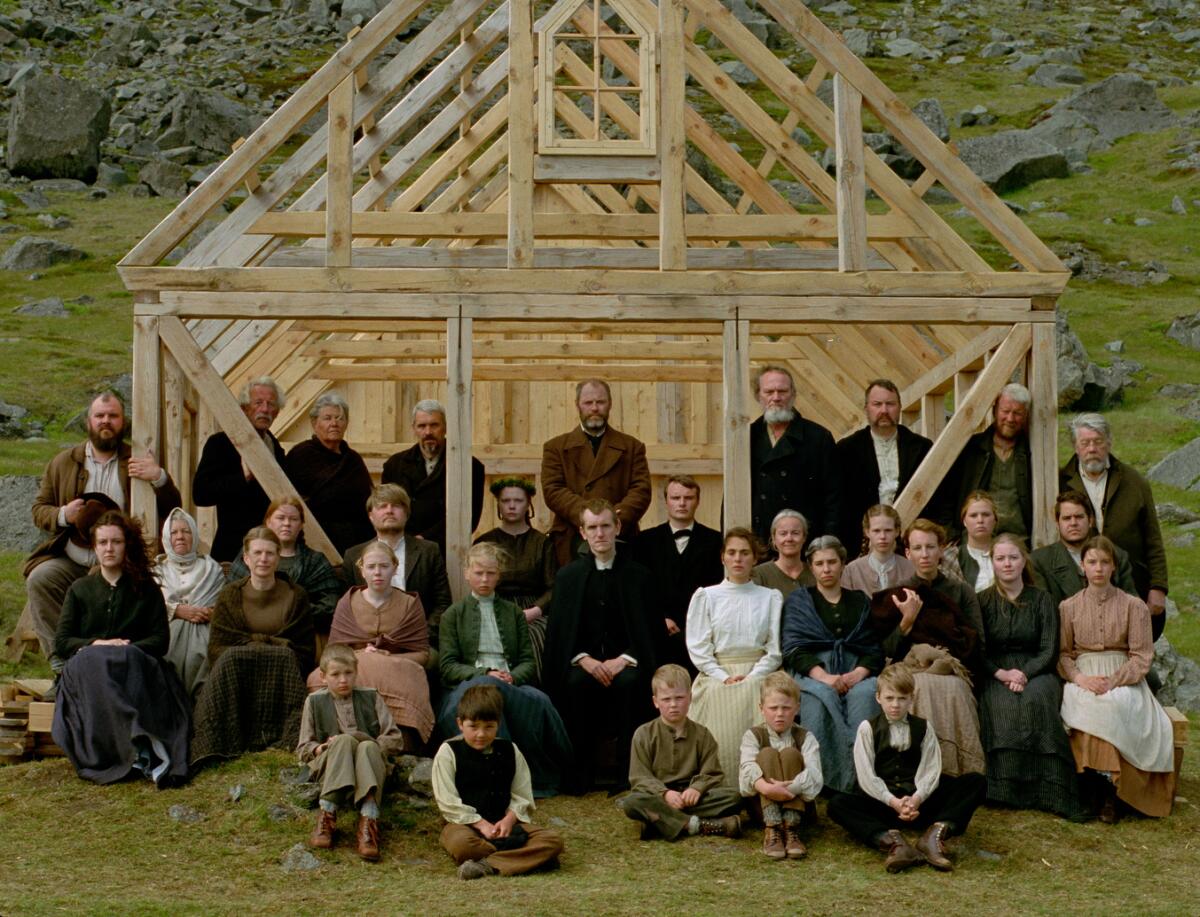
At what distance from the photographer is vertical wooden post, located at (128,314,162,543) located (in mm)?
9711

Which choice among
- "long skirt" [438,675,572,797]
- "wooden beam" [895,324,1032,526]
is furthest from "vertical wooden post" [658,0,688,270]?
"long skirt" [438,675,572,797]

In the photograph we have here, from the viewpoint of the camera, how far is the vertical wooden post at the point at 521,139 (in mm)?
10078

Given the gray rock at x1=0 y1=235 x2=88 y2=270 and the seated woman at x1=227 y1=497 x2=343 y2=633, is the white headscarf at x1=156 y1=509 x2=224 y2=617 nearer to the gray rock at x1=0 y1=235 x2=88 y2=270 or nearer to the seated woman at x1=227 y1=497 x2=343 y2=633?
the seated woman at x1=227 y1=497 x2=343 y2=633

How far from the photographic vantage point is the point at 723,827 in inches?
311

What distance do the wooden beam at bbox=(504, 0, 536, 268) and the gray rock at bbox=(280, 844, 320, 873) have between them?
12.3 feet

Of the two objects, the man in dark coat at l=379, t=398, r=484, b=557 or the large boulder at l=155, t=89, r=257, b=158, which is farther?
the large boulder at l=155, t=89, r=257, b=158

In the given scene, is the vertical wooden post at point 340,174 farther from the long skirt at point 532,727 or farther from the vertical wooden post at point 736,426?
the long skirt at point 532,727

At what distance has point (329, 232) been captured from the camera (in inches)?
396

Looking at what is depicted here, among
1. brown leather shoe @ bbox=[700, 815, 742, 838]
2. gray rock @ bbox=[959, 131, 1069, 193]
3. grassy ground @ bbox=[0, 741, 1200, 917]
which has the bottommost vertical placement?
grassy ground @ bbox=[0, 741, 1200, 917]

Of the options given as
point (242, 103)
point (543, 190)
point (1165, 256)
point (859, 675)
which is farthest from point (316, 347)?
point (242, 103)

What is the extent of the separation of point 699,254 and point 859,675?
3908 mm

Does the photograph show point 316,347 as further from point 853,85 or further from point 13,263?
point 13,263

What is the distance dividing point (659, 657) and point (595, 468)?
52.5 inches

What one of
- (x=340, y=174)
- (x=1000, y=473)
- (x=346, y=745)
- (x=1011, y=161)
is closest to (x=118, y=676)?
(x=346, y=745)
